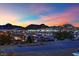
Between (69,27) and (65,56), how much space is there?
295 millimetres

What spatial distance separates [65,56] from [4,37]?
0.65 m

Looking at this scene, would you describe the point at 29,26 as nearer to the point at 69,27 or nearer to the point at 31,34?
the point at 31,34

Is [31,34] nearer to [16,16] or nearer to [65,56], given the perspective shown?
[16,16]

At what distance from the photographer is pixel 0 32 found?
2.21 metres

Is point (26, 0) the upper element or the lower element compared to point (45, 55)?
upper

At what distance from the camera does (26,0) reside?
221 centimetres

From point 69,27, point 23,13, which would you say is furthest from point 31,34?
point 69,27

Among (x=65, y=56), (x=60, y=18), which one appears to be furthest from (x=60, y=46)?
(x=60, y=18)

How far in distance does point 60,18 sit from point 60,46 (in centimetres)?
29

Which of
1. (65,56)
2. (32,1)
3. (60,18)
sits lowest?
(65,56)

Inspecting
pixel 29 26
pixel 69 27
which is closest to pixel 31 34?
pixel 29 26

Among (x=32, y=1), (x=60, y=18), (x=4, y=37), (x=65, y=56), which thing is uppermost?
(x=32, y=1)

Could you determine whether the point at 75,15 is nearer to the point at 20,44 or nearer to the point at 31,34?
the point at 31,34

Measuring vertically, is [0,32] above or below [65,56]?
above
